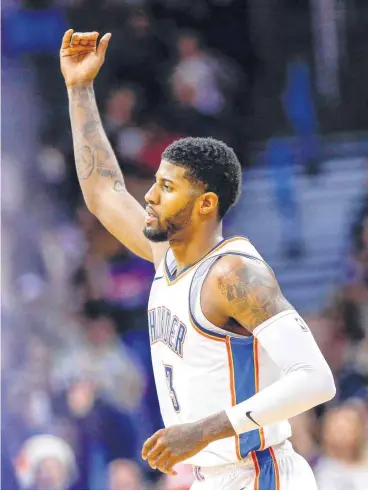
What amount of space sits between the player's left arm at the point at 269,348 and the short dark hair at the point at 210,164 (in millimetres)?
316

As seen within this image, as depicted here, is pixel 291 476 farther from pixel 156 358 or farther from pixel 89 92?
pixel 89 92

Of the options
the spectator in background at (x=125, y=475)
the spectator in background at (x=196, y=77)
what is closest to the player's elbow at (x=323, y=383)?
the spectator in background at (x=125, y=475)

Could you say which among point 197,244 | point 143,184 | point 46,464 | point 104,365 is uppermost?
point 197,244

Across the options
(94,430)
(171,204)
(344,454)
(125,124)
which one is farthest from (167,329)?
(125,124)

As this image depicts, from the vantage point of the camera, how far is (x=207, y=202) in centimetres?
303

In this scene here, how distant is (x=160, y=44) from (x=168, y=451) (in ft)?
16.6

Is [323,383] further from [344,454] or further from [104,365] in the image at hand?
[104,365]

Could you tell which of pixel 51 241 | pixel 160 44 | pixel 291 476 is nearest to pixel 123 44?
pixel 160 44

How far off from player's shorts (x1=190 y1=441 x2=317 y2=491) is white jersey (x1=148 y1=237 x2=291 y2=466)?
0.17 feet

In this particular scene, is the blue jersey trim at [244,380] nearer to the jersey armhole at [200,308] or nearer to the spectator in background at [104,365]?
the jersey armhole at [200,308]

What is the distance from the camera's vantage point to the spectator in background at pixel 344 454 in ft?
15.7

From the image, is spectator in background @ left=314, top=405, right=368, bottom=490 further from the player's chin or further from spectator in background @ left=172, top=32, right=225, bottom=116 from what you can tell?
spectator in background @ left=172, top=32, right=225, bottom=116

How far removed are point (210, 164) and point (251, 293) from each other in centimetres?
50

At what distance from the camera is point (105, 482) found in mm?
5719
